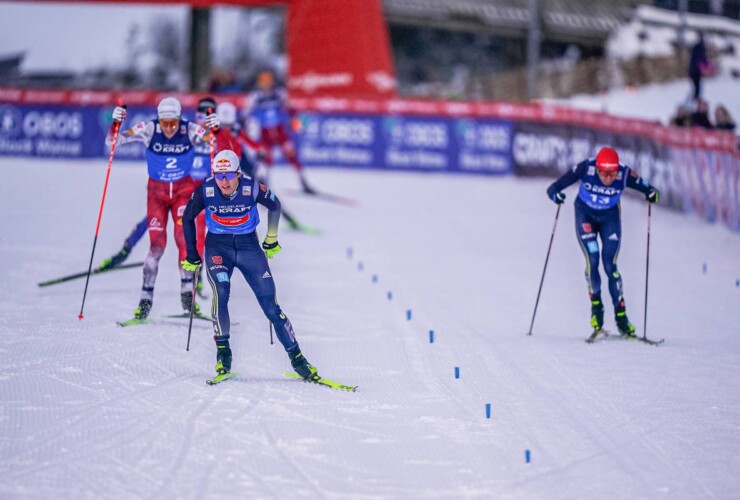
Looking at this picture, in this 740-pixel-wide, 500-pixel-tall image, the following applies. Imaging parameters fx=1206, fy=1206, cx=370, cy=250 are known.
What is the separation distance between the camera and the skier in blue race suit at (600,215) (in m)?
12.2

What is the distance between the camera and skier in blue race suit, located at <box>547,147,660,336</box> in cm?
1220

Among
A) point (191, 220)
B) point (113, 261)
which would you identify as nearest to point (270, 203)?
point (191, 220)

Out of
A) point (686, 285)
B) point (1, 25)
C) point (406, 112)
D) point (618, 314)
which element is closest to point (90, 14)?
point (1, 25)

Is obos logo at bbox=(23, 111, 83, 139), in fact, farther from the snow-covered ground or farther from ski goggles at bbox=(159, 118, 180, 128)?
ski goggles at bbox=(159, 118, 180, 128)

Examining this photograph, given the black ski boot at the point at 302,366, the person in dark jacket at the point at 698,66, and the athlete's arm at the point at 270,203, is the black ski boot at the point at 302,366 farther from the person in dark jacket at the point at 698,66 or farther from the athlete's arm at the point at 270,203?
the person in dark jacket at the point at 698,66

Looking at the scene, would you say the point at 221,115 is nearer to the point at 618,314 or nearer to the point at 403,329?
the point at 403,329

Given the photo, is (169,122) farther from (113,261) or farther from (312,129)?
(312,129)

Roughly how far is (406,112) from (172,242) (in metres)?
11.1

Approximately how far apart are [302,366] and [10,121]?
1930 cm

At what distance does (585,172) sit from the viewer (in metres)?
12.4

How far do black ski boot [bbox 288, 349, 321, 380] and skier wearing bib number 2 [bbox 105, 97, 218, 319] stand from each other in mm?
2355

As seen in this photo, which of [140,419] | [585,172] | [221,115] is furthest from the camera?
[221,115]

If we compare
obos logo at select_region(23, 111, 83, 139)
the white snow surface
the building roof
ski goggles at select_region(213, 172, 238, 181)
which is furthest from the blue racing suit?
the building roof

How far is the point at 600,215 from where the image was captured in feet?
40.6
